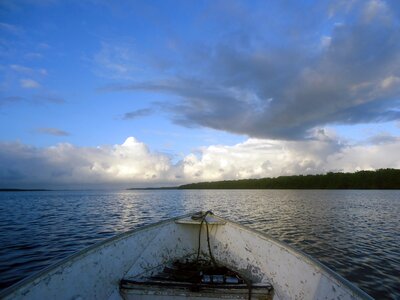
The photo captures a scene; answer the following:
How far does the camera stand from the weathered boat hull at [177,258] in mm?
3908

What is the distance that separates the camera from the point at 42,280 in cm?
378

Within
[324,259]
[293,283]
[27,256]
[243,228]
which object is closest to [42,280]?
[293,283]

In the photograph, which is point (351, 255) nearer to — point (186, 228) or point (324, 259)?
point (324, 259)

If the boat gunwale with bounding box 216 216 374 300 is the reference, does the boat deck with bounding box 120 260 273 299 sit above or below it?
below

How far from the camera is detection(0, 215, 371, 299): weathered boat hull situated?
391 cm

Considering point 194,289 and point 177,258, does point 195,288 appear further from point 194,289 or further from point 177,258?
point 177,258

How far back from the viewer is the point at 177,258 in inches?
277

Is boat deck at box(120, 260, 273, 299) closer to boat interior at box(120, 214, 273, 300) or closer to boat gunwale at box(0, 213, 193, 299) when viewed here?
A: boat interior at box(120, 214, 273, 300)

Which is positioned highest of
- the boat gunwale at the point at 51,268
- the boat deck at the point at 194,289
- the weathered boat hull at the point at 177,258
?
the boat gunwale at the point at 51,268

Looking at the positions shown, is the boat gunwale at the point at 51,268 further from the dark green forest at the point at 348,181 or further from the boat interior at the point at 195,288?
the dark green forest at the point at 348,181

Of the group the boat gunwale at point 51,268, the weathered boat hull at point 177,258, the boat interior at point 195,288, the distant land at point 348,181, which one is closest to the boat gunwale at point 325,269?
the weathered boat hull at point 177,258

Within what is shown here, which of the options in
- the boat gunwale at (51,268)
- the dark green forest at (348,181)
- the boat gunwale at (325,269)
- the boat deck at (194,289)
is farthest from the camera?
the dark green forest at (348,181)

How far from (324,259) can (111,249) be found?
350 inches

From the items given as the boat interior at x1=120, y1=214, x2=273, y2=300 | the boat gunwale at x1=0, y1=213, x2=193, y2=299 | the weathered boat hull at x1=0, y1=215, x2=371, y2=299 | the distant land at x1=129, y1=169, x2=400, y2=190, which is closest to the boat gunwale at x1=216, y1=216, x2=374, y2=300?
the weathered boat hull at x1=0, y1=215, x2=371, y2=299
